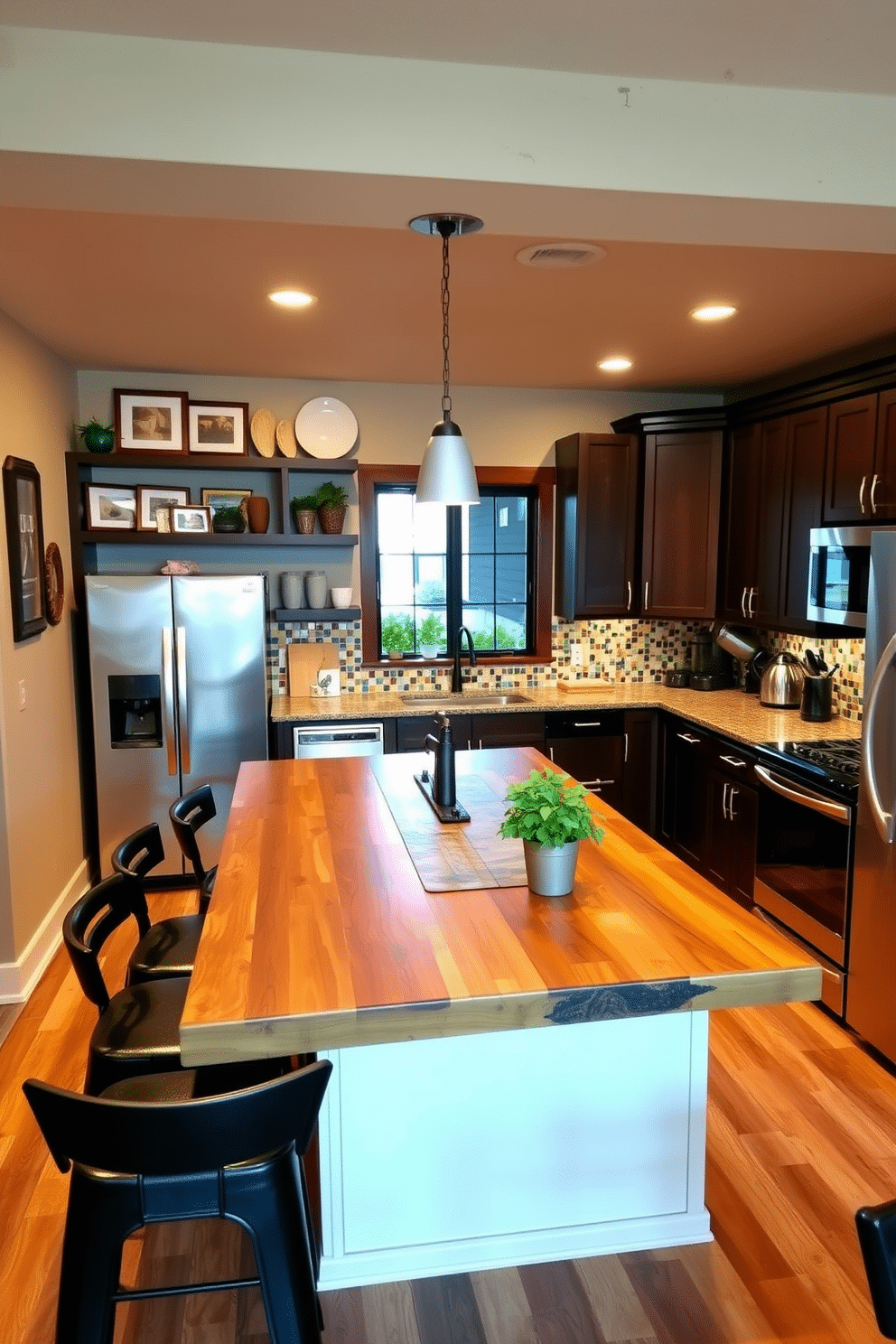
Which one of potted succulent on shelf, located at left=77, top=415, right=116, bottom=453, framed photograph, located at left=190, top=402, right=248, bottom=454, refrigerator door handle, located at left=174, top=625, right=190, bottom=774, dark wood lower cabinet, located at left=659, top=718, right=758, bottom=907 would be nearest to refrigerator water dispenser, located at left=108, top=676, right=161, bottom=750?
refrigerator door handle, located at left=174, top=625, right=190, bottom=774

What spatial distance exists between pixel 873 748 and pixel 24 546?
3.16m

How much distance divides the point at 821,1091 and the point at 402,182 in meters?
2.76

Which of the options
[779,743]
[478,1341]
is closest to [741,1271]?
[478,1341]

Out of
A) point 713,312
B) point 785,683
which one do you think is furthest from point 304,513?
point 785,683

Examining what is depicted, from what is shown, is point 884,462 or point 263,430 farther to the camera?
point 263,430

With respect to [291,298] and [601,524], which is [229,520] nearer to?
[291,298]

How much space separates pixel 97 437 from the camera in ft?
14.4

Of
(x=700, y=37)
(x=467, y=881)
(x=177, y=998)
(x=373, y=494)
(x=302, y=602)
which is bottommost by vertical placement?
(x=177, y=998)

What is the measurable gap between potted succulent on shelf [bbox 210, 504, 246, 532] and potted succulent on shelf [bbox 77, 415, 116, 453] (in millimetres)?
594

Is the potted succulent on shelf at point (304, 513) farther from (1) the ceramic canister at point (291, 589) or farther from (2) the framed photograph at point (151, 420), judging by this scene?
(2) the framed photograph at point (151, 420)

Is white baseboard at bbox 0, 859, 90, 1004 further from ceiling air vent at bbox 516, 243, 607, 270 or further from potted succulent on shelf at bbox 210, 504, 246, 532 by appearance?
ceiling air vent at bbox 516, 243, 607, 270

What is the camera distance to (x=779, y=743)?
3584 millimetres

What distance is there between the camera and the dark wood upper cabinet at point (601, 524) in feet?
15.6

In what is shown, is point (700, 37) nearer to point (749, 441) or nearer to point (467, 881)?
point (467, 881)
